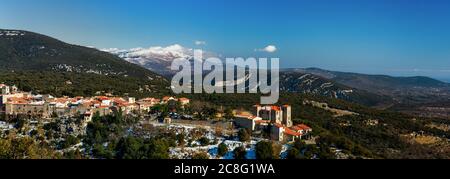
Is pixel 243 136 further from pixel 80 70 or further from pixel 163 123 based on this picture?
pixel 80 70

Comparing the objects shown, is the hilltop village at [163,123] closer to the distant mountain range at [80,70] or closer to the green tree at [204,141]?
the green tree at [204,141]

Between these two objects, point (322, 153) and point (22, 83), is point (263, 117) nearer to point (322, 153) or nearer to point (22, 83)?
point (322, 153)

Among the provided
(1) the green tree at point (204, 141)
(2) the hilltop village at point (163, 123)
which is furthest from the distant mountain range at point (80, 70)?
(1) the green tree at point (204, 141)

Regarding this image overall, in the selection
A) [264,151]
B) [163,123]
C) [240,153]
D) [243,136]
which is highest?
[163,123]

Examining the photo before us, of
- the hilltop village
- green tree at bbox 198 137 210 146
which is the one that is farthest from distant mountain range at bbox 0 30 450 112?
green tree at bbox 198 137 210 146

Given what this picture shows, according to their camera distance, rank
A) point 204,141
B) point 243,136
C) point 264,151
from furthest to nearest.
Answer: point 243,136, point 204,141, point 264,151

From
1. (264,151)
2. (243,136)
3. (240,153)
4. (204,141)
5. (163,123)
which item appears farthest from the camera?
(163,123)

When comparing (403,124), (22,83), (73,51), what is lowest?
(403,124)

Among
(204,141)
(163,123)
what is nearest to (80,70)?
(163,123)
